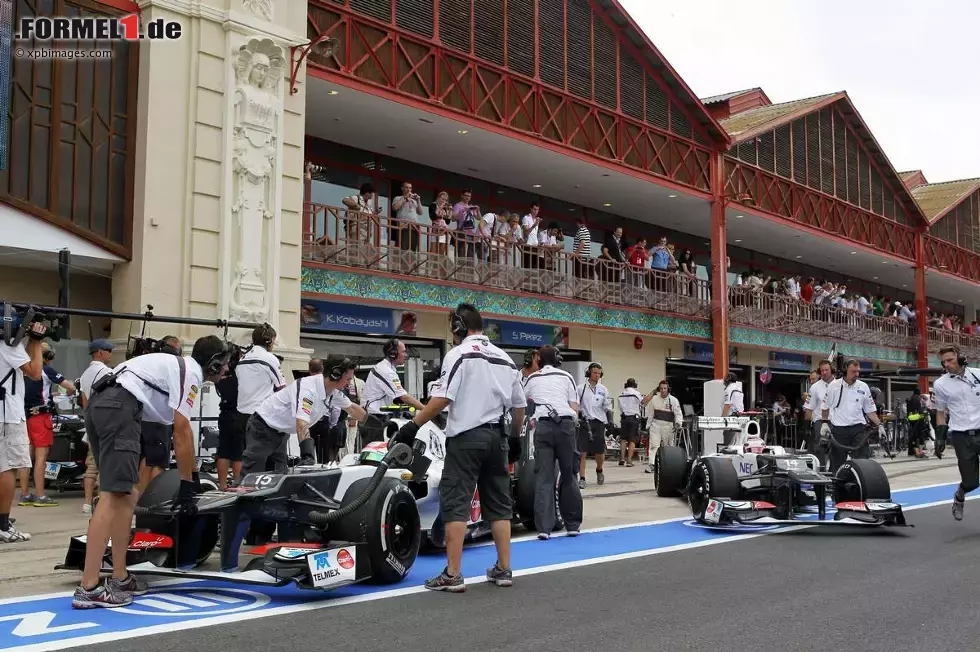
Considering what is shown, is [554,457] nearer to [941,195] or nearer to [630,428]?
[630,428]

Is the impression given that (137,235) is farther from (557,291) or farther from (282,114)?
(557,291)

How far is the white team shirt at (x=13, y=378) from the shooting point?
887 cm

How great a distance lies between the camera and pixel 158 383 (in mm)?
6594

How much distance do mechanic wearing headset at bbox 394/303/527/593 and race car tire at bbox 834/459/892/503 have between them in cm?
477

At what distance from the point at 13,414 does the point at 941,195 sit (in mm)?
39983

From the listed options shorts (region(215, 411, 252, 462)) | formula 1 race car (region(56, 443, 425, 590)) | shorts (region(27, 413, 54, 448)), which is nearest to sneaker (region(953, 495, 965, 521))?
formula 1 race car (region(56, 443, 425, 590))

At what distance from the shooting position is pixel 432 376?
18250 millimetres

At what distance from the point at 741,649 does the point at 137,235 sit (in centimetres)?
1124

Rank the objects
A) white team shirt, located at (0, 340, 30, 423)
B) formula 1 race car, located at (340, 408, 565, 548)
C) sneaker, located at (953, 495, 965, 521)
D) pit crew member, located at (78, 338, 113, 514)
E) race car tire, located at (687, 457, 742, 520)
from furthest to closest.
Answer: sneaker, located at (953, 495, 965, 521)
race car tire, located at (687, 457, 742, 520)
pit crew member, located at (78, 338, 113, 514)
white team shirt, located at (0, 340, 30, 423)
formula 1 race car, located at (340, 408, 565, 548)

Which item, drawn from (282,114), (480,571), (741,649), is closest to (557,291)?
(282,114)

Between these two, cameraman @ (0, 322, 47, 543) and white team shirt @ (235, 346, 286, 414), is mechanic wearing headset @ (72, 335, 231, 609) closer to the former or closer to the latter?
cameraman @ (0, 322, 47, 543)

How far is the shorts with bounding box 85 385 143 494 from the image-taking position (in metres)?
6.27

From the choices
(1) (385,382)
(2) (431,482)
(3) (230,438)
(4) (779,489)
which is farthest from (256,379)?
(4) (779,489)

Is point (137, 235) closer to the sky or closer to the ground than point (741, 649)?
closer to the sky
